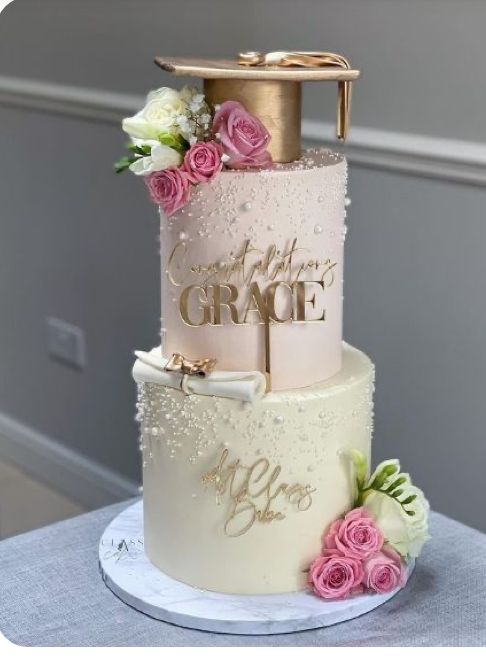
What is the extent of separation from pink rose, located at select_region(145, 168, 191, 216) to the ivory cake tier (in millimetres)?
227

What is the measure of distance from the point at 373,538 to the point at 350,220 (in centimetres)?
84

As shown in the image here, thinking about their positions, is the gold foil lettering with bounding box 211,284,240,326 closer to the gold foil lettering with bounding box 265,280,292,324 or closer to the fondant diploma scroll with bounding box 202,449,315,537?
the gold foil lettering with bounding box 265,280,292,324

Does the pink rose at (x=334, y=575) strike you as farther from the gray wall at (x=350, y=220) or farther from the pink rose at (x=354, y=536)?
the gray wall at (x=350, y=220)

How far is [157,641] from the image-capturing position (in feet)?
4.20

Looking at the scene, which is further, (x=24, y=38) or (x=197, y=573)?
(x=24, y=38)

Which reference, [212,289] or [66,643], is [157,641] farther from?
A: [212,289]

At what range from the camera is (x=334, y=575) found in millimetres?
1344

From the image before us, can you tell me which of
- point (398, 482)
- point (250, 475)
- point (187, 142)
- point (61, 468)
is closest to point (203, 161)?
point (187, 142)

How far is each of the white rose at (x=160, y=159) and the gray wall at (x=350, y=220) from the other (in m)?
0.73

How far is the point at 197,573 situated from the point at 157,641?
0.39 ft

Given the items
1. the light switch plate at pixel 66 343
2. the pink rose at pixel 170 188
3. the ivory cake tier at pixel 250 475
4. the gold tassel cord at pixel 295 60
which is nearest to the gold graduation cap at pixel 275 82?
the gold tassel cord at pixel 295 60

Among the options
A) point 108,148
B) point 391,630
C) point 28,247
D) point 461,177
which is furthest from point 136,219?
point 391,630

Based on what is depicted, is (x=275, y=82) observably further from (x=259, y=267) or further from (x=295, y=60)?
(x=259, y=267)

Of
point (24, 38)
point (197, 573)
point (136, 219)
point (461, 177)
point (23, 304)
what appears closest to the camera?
point (197, 573)
